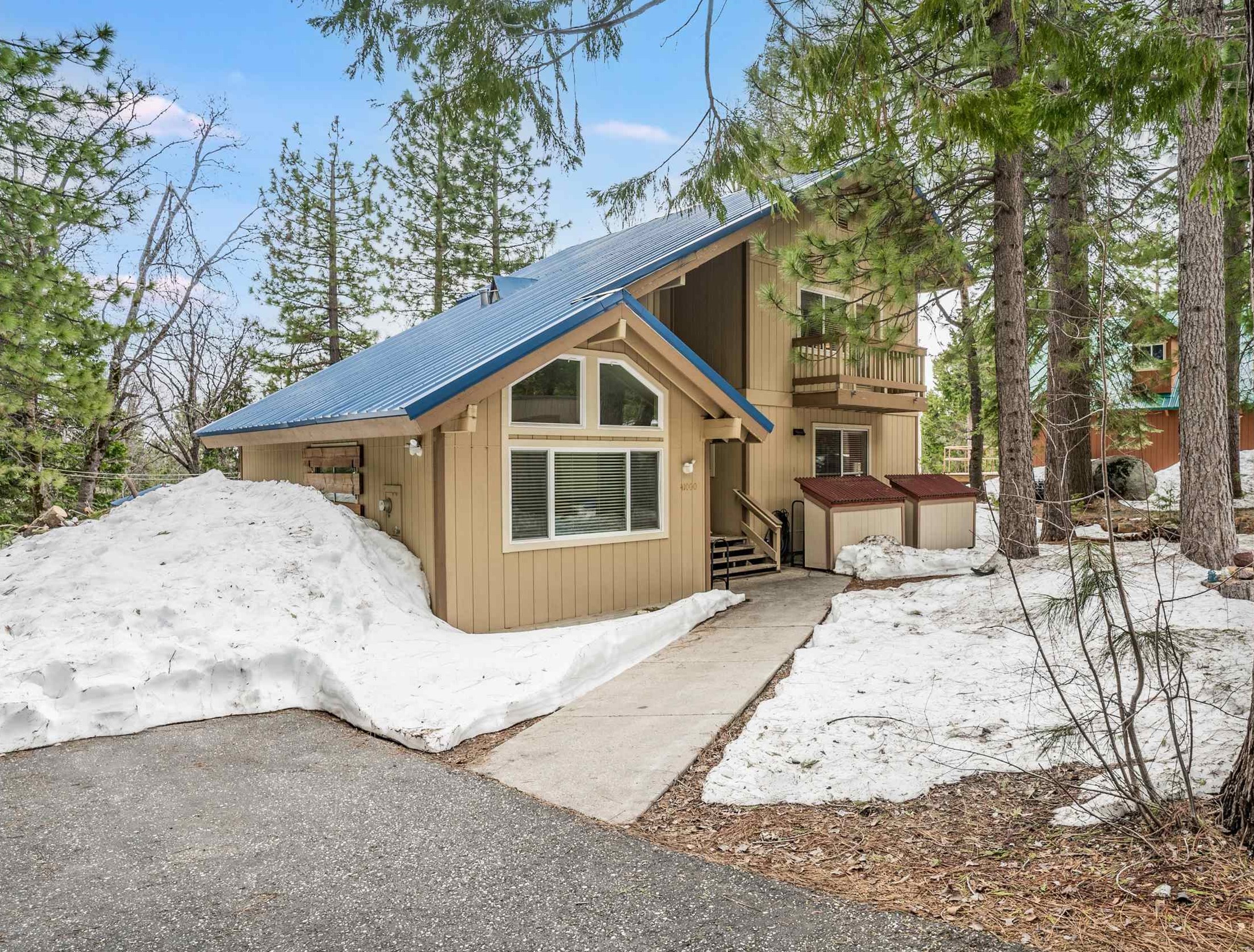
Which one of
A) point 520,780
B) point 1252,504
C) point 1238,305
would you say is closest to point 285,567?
point 520,780

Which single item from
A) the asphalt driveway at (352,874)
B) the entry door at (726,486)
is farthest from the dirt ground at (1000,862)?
the entry door at (726,486)

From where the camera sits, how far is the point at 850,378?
12.1 m

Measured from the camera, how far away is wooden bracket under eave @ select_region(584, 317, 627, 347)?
26.5 ft

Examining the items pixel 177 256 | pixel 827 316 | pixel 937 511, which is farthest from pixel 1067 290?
pixel 177 256

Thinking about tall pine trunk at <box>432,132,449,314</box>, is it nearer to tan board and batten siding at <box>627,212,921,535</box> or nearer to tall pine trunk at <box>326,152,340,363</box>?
tall pine trunk at <box>326,152,340,363</box>

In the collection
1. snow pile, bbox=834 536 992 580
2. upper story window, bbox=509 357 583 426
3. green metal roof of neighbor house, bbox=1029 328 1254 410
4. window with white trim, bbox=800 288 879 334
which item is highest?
window with white trim, bbox=800 288 879 334

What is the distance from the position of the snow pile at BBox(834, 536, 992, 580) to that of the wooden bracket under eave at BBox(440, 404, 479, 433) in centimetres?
594

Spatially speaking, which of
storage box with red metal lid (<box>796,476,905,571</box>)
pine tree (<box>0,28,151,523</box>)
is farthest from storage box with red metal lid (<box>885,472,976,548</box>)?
pine tree (<box>0,28,151,523</box>)

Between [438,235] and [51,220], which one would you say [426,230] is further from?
[51,220]

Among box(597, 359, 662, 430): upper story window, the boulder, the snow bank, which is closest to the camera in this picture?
box(597, 359, 662, 430): upper story window

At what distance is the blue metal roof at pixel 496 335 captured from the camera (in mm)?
7320

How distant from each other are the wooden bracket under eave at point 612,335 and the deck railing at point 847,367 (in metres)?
4.16

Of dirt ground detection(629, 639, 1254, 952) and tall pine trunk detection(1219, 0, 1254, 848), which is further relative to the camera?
tall pine trunk detection(1219, 0, 1254, 848)

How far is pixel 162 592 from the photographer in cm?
615
